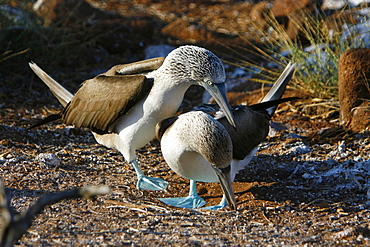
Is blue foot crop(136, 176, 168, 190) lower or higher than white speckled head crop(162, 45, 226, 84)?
lower

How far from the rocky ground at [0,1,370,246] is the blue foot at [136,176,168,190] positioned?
2.7 inches

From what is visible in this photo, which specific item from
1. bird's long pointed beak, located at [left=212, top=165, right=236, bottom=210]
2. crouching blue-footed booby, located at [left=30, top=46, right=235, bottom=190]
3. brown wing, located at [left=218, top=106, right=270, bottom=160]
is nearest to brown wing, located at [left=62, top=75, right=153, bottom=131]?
crouching blue-footed booby, located at [left=30, top=46, right=235, bottom=190]

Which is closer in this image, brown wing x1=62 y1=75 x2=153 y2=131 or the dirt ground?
the dirt ground

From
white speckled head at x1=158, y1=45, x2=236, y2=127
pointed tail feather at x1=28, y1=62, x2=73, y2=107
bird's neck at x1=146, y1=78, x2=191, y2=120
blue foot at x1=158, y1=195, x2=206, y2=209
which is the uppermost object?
white speckled head at x1=158, y1=45, x2=236, y2=127

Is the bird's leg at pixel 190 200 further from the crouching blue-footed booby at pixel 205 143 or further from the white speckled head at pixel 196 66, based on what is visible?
the white speckled head at pixel 196 66

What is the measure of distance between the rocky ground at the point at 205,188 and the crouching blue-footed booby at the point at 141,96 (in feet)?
1.40

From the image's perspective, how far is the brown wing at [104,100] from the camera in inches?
184

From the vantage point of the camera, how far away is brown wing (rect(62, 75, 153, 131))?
15.3 ft

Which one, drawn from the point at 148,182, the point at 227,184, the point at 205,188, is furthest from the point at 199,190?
the point at 227,184

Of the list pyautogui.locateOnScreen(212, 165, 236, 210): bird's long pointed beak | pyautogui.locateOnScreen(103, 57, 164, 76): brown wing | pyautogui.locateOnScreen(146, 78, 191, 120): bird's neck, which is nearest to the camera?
pyautogui.locateOnScreen(212, 165, 236, 210): bird's long pointed beak

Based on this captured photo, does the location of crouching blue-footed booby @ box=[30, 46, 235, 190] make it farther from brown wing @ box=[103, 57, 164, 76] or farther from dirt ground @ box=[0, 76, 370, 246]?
dirt ground @ box=[0, 76, 370, 246]

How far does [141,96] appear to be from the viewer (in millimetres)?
4641

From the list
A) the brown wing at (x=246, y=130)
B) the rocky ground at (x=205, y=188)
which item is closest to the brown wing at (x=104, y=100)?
the rocky ground at (x=205, y=188)

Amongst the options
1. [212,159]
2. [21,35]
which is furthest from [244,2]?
[212,159]
